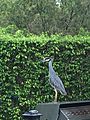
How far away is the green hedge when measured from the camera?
7.02m

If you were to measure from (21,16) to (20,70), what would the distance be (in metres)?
3.02

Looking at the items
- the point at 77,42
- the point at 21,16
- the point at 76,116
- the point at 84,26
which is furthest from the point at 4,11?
the point at 76,116

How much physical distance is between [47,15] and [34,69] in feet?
10.2

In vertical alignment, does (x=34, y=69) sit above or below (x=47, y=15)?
below

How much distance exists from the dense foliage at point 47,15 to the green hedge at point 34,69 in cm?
229

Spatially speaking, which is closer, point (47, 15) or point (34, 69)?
point (34, 69)

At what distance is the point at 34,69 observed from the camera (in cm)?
718

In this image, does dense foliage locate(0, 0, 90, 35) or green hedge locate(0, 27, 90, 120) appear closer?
green hedge locate(0, 27, 90, 120)

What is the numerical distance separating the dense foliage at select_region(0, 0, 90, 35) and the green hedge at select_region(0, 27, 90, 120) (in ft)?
7.51

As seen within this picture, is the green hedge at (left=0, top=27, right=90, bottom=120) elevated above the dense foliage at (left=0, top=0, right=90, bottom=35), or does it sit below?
below

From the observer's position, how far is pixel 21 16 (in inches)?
385

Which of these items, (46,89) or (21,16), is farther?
(21,16)

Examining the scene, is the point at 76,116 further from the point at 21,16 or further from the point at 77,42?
the point at 21,16

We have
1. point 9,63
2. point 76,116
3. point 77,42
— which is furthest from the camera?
point 77,42
